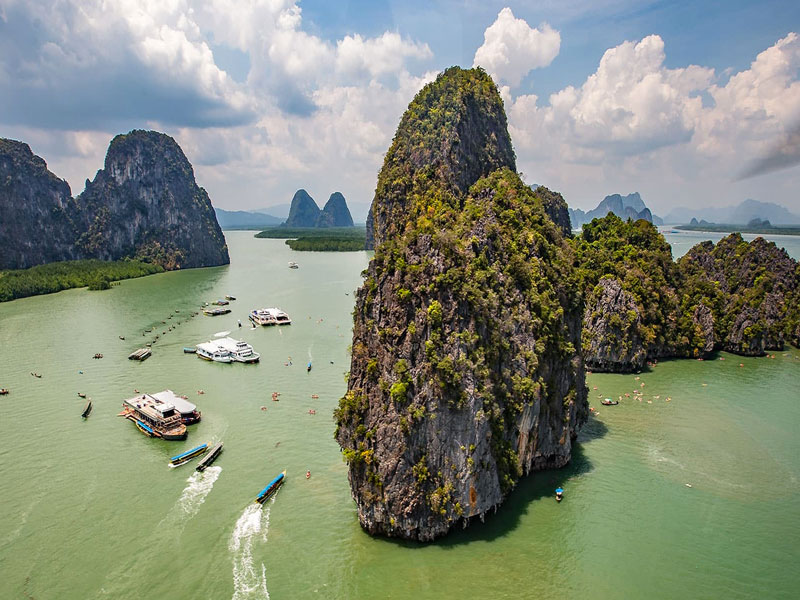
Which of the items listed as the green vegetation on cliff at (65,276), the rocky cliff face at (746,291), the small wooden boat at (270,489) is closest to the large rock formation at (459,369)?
the small wooden boat at (270,489)

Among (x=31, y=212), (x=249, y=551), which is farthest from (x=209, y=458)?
(x=31, y=212)

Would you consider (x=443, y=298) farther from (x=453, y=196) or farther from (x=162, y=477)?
(x=162, y=477)

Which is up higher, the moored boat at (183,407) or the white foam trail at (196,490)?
the moored boat at (183,407)

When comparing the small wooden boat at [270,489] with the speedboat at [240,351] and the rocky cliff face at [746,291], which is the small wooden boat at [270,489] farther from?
the rocky cliff face at [746,291]

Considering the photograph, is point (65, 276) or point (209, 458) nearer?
point (209, 458)

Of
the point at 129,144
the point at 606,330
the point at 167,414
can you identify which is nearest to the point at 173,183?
the point at 129,144

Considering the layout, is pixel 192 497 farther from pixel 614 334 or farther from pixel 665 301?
pixel 665 301

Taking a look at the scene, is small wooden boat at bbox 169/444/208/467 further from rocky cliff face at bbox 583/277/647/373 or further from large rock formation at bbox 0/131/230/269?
large rock formation at bbox 0/131/230/269
